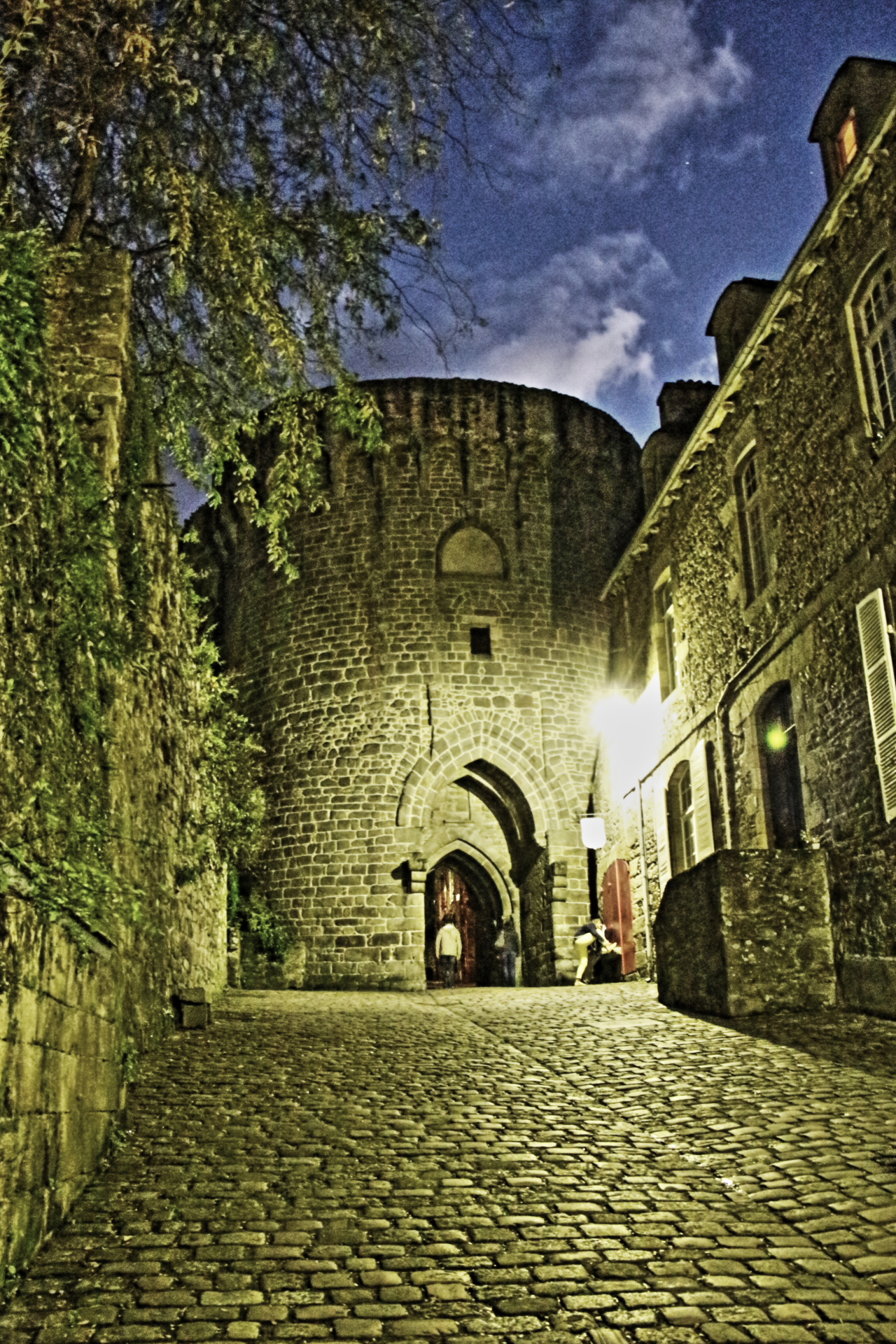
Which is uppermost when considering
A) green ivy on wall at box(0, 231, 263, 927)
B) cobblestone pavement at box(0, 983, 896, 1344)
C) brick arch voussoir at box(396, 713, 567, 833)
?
brick arch voussoir at box(396, 713, 567, 833)

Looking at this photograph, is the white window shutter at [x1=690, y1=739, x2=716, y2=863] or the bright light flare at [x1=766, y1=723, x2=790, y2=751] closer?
the bright light flare at [x1=766, y1=723, x2=790, y2=751]

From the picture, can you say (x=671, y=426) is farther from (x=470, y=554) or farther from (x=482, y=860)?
(x=482, y=860)

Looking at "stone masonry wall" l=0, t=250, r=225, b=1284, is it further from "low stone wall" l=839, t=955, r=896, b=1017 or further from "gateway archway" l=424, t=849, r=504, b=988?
"gateway archway" l=424, t=849, r=504, b=988

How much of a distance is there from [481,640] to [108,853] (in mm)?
12414

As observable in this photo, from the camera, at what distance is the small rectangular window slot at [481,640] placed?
17297 mm

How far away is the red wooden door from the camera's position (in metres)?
14.7

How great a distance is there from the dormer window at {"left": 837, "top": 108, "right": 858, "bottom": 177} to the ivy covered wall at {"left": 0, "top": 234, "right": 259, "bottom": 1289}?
6.23 metres

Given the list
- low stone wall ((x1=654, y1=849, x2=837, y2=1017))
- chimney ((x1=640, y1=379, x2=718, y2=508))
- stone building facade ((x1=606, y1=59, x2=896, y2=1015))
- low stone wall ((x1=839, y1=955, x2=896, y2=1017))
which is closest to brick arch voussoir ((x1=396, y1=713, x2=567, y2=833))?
stone building facade ((x1=606, y1=59, x2=896, y2=1015))

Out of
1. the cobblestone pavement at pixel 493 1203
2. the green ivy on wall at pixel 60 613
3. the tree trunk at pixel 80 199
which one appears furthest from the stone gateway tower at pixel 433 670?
the tree trunk at pixel 80 199

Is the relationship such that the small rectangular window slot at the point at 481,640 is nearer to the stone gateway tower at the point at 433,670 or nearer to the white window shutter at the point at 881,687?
the stone gateway tower at the point at 433,670

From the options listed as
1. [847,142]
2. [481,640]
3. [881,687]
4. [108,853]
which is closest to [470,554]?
[481,640]

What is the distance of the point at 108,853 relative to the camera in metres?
5.26

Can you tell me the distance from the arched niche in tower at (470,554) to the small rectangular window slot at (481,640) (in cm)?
84

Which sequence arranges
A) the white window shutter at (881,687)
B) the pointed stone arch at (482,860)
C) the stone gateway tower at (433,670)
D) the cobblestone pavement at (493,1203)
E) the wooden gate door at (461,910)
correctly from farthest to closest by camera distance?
1. the wooden gate door at (461,910)
2. the pointed stone arch at (482,860)
3. the stone gateway tower at (433,670)
4. the white window shutter at (881,687)
5. the cobblestone pavement at (493,1203)
